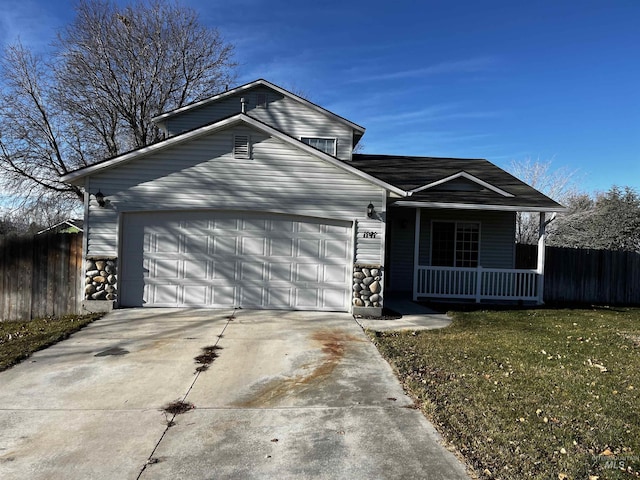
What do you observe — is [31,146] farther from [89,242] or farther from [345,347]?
[345,347]

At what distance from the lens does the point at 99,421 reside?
4.38 metres

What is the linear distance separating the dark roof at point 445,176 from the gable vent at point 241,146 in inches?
163

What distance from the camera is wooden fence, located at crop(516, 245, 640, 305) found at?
14.4 metres

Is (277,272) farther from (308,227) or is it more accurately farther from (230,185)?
(230,185)

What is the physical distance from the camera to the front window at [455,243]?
1394cm

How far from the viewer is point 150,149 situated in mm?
9328

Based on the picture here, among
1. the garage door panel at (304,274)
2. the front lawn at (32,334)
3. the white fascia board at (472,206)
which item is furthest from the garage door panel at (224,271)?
the white fascia board at (472,206)

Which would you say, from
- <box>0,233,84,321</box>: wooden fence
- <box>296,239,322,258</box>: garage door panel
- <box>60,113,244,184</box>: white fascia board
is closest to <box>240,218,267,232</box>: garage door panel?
<box>296,239,322,258</box>: garage door panel

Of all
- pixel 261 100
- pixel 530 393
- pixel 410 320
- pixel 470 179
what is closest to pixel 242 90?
pixel 261 100

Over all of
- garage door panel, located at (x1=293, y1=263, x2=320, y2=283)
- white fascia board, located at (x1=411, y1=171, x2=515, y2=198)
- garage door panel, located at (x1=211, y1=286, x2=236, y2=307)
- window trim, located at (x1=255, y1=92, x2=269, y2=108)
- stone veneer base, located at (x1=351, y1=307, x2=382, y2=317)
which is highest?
window trim, located at (x1=255, y1=92, x2=269, y2=108)

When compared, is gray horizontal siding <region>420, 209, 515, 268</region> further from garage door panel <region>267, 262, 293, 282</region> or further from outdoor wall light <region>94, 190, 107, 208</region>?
outdoor wall light <region>94, 190, 107, 208</region>

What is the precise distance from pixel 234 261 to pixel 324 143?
21.1 feet

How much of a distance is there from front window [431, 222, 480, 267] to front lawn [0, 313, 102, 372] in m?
9.82

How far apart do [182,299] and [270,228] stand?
8.42ft
